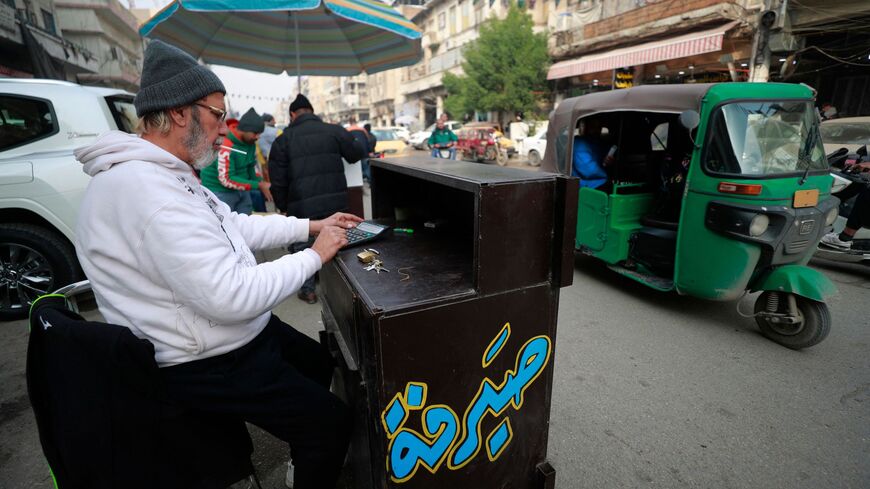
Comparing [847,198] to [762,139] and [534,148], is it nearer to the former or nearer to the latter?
[762,139]

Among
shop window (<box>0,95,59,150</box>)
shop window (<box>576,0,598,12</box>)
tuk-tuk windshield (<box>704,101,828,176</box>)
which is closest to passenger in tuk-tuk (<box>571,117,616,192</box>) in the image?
tuk-tuk windshield (<box>704,101,828,176</box>)

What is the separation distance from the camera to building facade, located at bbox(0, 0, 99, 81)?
939 cm

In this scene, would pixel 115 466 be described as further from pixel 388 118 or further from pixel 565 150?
pixel 388 118

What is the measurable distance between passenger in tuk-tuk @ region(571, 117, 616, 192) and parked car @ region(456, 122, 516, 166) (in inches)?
418

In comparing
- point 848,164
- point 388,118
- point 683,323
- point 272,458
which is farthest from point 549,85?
point 388,118

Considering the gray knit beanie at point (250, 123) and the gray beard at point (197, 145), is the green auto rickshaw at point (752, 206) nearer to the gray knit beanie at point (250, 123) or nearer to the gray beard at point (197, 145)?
the gray beard at point (197, 145)

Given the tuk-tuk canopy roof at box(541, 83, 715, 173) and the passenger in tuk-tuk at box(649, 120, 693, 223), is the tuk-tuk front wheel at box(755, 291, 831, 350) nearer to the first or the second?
the passenger in tuk-tuk at box(649, 120, 693, 223)

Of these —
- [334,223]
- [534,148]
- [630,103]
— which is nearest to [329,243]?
[334,223]

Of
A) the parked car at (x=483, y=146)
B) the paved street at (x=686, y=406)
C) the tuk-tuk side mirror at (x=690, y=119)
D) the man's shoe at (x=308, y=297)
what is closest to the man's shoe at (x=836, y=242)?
the paved street at (x=686, y=406)

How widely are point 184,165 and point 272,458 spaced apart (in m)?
1.62

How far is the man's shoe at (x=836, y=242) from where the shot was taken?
4.57 metres

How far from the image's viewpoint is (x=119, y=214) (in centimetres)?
118

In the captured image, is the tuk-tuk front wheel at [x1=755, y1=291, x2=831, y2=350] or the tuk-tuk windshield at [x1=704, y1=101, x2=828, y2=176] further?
the tuk-tuk windshield at [x1=704, y1=101, x2=828, y2=176]

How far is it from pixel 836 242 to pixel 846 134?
13.2 feet
